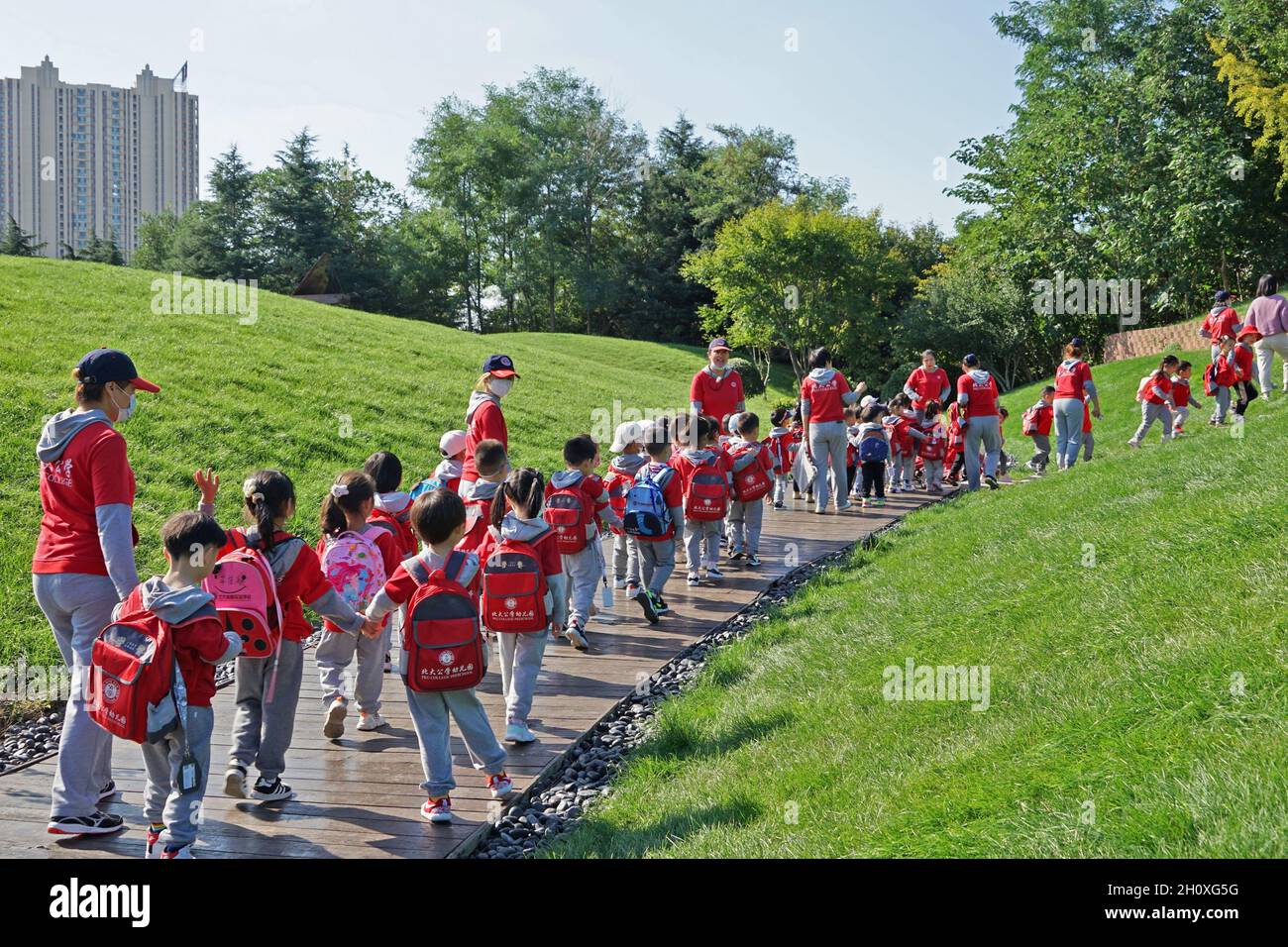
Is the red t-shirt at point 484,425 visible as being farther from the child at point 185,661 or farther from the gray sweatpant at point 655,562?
the child at point 185,661

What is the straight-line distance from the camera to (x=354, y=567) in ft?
20.5

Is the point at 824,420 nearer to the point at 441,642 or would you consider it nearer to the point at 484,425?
the point at 484,425

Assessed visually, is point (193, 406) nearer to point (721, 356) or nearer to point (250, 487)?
point (721, 356)

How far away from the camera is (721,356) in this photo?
11922mm

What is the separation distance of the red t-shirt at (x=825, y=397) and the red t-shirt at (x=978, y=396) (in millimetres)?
1949

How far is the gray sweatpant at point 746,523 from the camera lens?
1128 cm

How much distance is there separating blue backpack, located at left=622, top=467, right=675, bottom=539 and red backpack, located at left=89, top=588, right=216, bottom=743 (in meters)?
4.69

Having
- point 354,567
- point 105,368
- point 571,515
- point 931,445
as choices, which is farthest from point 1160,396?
point 105,368

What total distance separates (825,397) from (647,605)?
514cm

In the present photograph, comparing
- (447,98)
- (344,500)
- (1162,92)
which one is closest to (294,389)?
(344,500)

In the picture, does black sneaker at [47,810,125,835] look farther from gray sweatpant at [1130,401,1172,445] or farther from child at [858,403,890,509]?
gray sweatpant at [1130,401,1172,445]

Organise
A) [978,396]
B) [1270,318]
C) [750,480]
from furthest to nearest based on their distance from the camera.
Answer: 1. [978,396]
2. [1270,318]
3. [750,480]

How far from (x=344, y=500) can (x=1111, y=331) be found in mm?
39297
